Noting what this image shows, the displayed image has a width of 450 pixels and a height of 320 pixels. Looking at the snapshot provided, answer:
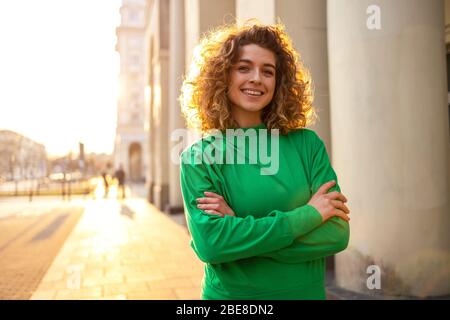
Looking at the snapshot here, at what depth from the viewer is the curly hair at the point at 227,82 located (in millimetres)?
1761

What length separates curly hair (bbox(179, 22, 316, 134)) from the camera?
176cm

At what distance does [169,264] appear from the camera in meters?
6.23

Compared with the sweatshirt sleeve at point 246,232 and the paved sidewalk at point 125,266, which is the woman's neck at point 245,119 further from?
the paved sidewalk at point 125,266

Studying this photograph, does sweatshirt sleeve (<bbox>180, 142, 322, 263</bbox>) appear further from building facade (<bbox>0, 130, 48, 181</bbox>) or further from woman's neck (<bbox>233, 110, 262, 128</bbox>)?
building facade (<bbox>0, 130, 48, 181</bbox>)

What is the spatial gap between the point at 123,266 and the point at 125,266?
35mm

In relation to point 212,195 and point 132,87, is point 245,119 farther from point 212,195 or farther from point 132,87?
point 132,87

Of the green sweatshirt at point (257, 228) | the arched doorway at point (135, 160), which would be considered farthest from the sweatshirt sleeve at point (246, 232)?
the arched doorway at point (135, 160)

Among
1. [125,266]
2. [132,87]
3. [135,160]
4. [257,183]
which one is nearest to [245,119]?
[257,183]

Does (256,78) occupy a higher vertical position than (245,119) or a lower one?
higher

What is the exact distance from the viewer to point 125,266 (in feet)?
19.9

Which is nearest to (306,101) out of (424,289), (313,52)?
(424,289)

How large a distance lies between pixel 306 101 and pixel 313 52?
11.4 ft

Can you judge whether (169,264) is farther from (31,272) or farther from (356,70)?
(356,70)

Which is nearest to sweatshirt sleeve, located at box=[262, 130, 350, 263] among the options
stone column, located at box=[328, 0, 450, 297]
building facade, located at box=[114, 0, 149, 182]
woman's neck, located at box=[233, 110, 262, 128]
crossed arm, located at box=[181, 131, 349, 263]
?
crossed arm, located at box=[181, 131, 349, 263]
